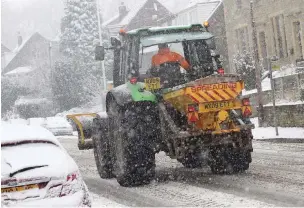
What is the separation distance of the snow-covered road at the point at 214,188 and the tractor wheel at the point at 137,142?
23 cm

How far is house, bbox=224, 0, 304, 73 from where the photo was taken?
30.4 m

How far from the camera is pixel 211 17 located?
44.0 m

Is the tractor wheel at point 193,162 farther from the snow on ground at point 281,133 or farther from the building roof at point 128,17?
the building roof at point 128,17

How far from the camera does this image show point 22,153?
5.91 m

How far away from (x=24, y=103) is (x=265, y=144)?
4027cm

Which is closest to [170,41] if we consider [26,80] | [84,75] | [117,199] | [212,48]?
[212,48]

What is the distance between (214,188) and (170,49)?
2870 millimetres

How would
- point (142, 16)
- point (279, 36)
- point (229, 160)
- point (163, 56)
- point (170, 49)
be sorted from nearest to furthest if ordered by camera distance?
point (229, 160) → point (163, 56) → point (170, 49) → point (279, 36) → point (142, 16)

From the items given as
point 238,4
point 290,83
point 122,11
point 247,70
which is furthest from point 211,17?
point 122,11

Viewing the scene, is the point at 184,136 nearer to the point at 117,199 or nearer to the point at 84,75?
the point at 117,199

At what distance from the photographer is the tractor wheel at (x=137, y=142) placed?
30.6ft

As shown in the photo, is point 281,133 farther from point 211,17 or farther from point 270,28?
point 211,17

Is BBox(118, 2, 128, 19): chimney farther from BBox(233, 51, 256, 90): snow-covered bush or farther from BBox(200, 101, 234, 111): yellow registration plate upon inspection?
BBox(200, 101, 234, 111): yellow registration plate

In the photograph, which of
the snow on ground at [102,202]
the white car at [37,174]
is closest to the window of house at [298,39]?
the snow on ground at [102,202]
